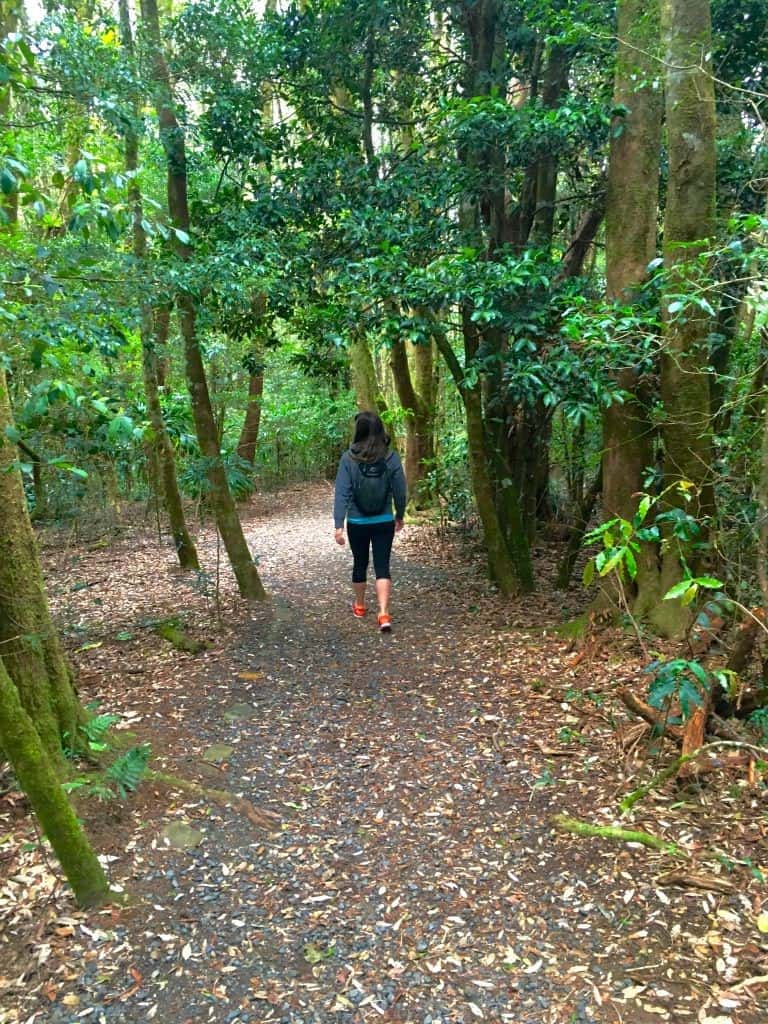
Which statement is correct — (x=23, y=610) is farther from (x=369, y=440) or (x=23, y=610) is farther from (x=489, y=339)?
(x=489, y=339)

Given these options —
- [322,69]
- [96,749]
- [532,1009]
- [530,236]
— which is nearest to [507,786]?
[532,1009]

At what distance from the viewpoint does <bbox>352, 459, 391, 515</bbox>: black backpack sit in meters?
5.44

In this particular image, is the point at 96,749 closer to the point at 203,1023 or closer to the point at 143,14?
the point at 203,1023

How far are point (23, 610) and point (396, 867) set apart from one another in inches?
81.8

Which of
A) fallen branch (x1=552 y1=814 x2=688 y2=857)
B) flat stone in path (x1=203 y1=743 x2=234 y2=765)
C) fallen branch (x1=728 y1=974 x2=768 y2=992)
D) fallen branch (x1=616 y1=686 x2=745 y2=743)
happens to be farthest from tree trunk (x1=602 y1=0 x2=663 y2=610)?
flat stone in path (x1=203 y1=743 x2=234 y2=765)

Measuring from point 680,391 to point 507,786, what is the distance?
9.17ft

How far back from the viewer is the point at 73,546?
33.1 ft

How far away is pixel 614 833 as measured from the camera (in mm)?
2900

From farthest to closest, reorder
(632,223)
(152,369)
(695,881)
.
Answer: (152,369) < (632,223) < (695,881)

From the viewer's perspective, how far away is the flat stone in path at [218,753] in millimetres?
3733

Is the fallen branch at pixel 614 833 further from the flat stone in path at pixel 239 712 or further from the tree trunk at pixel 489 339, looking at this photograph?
the tree trunk at pixel 489 339

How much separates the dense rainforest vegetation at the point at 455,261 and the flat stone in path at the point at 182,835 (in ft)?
1.51

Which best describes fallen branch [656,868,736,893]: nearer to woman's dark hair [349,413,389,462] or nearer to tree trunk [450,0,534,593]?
woman's dark hair [349,413,389,462]

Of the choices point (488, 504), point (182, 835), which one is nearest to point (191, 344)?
point (488, 504)
